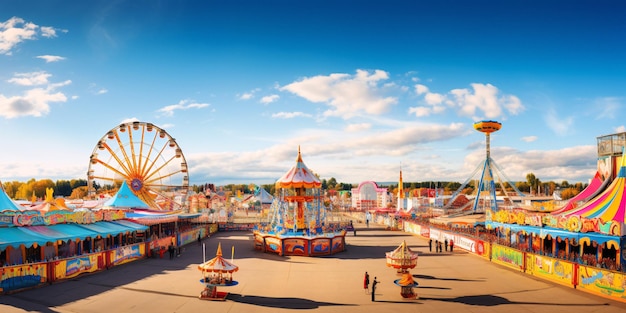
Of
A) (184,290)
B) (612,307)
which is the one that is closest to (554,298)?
(612,307)

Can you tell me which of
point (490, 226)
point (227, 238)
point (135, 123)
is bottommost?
point (227, 238)

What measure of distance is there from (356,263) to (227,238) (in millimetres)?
15911

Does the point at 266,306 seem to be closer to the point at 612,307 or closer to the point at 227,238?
the point at 612,307

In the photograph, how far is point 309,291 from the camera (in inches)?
626

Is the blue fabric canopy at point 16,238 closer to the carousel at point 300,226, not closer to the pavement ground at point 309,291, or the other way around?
the pavement ground at point 309,291

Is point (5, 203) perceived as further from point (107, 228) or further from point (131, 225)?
point (131, 225)

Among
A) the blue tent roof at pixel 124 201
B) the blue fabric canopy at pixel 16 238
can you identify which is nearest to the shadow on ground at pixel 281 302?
the blue fabric canopy at pixel 16 238

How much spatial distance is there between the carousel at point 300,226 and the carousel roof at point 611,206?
1273cm

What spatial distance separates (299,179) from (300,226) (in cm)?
301

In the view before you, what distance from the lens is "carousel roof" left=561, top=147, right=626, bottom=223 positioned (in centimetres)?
1615

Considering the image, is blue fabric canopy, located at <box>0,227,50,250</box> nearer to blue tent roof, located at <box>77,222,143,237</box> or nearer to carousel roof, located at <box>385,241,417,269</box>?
blue tent roof, located at <box>77,222,143,237</box>

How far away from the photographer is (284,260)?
2364 centimetres

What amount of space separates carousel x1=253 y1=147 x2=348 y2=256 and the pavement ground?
97.5 inches

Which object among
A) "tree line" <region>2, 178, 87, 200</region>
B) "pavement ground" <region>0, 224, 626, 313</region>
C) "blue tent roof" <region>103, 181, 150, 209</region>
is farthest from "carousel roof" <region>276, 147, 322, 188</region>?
"tree line" <region>2, 178, 87, 200</region>
